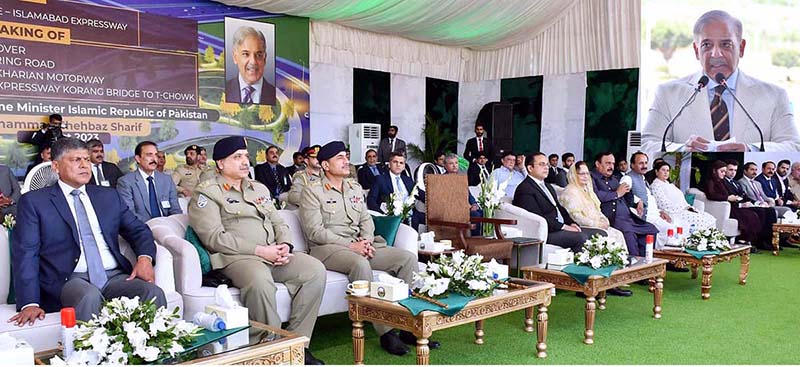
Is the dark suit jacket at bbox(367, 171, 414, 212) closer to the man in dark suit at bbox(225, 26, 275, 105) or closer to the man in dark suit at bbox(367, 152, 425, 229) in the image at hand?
the man in dark suit at bbox(367, 152, 425, 229)

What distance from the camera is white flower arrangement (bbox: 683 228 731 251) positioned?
5.75m

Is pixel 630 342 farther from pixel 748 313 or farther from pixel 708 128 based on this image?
pixel 708 128

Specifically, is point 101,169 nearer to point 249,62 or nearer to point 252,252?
point 249,62

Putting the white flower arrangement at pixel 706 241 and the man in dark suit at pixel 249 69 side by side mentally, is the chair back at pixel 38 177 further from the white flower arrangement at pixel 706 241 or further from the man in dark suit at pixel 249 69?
the man in dark suit at pixel 249 69

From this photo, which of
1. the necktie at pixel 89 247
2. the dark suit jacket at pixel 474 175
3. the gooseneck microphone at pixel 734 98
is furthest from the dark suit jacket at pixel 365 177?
the necktie at pixel 89 247

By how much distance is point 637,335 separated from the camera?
440cm

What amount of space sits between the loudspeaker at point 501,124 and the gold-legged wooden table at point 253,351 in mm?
10289

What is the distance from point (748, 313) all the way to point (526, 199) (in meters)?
1.97

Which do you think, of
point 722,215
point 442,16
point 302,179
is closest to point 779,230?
point 722,215

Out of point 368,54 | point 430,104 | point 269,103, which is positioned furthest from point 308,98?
point 430,104

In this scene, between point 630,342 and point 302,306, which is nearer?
point 302,306

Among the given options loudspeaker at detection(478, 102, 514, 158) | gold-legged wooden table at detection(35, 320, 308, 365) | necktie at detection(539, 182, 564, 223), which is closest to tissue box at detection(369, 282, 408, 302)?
gold-legged wooden table at detection(35, 320, 308, 365)

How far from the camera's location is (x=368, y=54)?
11.7m

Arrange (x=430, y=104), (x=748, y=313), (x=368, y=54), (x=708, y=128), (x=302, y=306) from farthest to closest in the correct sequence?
(x=430, y=104)
(x=368, y=54)
(x=708, y=128)
(x=748, y=313)
(x=302, y=306)
